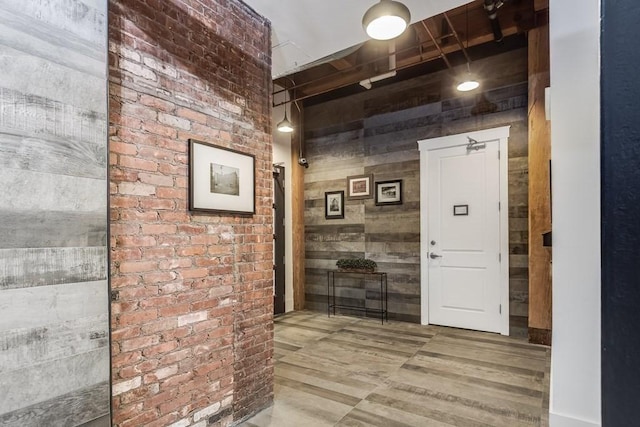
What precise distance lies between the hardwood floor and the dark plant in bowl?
2.83 feet

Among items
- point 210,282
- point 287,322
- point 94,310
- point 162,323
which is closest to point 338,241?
point 287,322

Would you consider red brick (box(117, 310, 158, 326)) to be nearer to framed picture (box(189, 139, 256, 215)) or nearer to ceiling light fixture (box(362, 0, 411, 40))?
framed picture (box(189, 139, 256, 215))

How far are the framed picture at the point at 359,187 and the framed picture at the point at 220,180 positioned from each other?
2872 mm

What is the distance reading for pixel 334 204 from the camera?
5555 millimetres

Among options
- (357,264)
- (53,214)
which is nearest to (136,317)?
(53,214)

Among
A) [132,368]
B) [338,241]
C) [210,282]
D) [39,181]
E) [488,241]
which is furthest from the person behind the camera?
[338,241]

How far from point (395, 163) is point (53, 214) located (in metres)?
4.25

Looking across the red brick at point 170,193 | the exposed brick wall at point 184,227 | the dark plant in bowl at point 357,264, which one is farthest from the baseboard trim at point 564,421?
the dark plant in bowl at point 357,264

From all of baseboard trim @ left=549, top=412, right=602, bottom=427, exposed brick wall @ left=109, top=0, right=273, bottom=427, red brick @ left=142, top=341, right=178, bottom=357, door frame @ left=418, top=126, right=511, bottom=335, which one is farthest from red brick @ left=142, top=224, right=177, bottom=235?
door frame @ left=418, top=126, right=511, bottom=335

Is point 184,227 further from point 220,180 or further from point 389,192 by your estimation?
point 389,192

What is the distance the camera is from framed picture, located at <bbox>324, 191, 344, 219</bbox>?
550cm

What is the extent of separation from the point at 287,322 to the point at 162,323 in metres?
3.24

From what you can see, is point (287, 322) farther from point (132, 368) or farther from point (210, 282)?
point (132, 368)

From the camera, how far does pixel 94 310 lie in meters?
1.57
